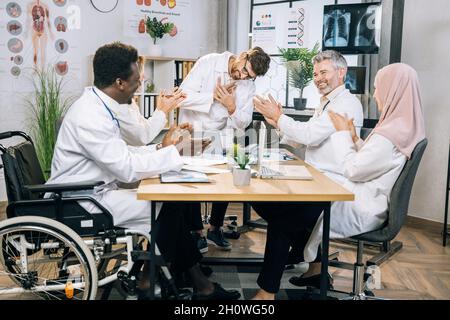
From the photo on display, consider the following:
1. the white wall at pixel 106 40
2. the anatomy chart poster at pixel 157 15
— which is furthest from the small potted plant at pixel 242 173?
the anatomy chart poster at pixel 157 15

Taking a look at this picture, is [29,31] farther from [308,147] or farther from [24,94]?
[308,147]

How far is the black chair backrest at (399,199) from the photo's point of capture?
2275 mm

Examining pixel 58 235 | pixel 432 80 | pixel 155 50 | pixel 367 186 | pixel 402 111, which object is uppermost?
pixel 155 50

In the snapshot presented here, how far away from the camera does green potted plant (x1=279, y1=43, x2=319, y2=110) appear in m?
4.56

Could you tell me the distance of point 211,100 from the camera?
3.54 m

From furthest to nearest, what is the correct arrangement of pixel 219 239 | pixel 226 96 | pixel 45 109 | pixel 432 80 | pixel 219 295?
pixel 45 109 → pixel 432 80 → pixel 219 239 → pixel 226 96 → pixel 219 295

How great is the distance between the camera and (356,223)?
7.70ft

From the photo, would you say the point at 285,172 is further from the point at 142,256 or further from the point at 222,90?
the point at 222,90

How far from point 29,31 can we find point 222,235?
247 cm

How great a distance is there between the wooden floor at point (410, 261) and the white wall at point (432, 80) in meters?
0.22

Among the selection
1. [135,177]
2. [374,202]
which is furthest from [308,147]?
[135,177]

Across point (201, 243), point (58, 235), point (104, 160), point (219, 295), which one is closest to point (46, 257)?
point (58, 235)

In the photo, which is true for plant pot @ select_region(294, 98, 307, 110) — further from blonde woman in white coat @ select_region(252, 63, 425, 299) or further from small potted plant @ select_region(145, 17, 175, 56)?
blonde woman in white coat @ select_region(252, 63, 425, 299)

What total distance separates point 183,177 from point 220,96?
137cm
